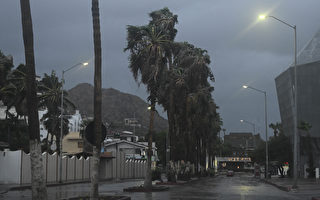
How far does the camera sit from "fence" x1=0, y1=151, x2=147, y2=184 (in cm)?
4088

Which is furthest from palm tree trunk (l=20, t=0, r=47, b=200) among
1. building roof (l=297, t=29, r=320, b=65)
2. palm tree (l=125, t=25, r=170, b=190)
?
building roof (l=297, t=29, r=320, b=65)

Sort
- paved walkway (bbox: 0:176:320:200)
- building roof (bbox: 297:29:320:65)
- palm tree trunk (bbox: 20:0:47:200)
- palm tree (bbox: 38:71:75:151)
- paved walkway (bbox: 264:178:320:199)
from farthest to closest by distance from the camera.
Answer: building roof (bbox: 297:29:320:65) < palm tree (bbox: 38:71:75:151) < paved walkway (bbox: 264:178:320:199) < paved walkway (bbox: 0:176:320:200) < palm tree trunk (bbox: 20:0:47:200)

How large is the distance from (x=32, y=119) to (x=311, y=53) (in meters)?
59.3

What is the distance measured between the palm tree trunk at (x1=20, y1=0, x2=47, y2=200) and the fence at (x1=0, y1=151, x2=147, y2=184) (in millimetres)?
28654

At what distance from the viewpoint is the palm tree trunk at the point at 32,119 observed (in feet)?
44.4

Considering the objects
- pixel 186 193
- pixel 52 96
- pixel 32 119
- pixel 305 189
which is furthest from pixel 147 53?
pixel 52 96

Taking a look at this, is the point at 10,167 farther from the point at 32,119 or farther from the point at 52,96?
the point at 32,119

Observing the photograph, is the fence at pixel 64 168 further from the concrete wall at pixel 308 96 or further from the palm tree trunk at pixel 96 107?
the palm tree trunk at pixel 96 107

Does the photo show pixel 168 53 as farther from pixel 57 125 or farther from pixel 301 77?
pixel 57 125

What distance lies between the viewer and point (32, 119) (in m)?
13.6

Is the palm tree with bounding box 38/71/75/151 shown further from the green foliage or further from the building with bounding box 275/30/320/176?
the building with bounding box 275/30/320/176

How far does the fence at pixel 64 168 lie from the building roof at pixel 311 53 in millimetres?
29172

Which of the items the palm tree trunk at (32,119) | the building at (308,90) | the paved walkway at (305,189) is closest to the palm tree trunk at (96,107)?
the palm tree trunk at (32,119)

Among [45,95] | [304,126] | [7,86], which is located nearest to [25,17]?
[7,86]
